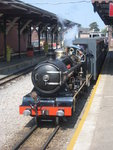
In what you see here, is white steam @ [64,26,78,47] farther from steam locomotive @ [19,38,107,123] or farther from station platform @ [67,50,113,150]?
steam locomotive @ [19,38,107,123]

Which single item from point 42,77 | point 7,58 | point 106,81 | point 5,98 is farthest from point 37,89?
point 7,58

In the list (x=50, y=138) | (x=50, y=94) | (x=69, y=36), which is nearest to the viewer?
(x=50, y=138)

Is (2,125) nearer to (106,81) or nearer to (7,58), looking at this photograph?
(106,81)

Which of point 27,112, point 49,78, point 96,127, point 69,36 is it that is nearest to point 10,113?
point 27,112

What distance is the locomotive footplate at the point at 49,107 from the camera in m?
7.64

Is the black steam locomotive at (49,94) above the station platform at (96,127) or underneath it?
above

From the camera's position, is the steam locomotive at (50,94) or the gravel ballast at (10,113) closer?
the gravel ballast at (10,113)

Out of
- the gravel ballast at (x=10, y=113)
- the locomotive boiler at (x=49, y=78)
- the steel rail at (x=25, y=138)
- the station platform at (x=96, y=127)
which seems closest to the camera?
the station platform at (x=96, y=127)

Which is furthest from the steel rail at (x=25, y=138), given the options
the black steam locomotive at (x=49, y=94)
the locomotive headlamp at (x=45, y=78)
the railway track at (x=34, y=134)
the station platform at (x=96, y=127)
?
the locomotive headlamp at (x=45, y=78)

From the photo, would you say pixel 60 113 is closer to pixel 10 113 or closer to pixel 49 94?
pixel 49 94

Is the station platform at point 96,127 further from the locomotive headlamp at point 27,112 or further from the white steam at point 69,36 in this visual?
the white steam at point 69,36

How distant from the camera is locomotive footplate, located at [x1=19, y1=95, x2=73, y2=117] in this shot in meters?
7.64

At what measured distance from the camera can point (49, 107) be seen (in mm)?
7727

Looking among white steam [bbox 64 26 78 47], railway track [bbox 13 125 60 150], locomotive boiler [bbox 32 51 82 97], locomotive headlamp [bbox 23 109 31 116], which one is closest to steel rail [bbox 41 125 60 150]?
railway track [bbox 13 125 60 150]
